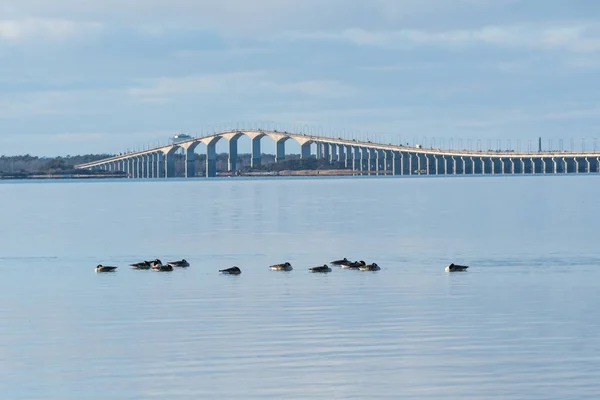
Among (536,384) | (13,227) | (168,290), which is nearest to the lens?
(536,384)

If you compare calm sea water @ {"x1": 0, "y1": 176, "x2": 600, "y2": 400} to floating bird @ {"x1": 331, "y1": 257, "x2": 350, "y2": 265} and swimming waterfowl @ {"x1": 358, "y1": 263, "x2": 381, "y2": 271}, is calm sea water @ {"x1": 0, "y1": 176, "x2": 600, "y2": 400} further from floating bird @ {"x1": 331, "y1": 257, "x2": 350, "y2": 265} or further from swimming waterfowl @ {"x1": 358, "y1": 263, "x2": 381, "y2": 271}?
floating bird @ {"x1": 331, "y1": 257, "x2": 350, "y2": 265}

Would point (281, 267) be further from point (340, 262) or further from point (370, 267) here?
point (370, 267)

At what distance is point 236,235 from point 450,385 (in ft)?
107

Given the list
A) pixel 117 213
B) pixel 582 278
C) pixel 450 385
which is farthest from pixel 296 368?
pixel 117 213

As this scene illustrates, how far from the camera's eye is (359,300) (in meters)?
25.5

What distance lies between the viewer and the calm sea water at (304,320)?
54.0 ft

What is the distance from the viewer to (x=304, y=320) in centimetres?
2228

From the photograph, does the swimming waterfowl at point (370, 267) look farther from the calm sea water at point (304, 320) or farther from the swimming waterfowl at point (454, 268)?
the swimming waterfowl at point (454, 268)

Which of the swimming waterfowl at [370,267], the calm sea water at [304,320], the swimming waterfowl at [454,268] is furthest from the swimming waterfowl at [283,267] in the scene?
the swimming waterfowl at [454,268]

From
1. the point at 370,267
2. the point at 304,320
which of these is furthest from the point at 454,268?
the point at 304,320

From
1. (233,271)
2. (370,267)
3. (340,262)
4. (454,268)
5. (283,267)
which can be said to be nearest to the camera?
(454,268)

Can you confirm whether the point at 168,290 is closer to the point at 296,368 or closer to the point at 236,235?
the point at 296,368

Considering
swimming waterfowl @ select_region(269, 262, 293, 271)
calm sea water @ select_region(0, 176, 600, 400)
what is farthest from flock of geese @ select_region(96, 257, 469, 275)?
calm sea water @ select_region(0, 176, 600, 400)

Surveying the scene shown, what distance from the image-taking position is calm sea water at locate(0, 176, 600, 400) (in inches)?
648
